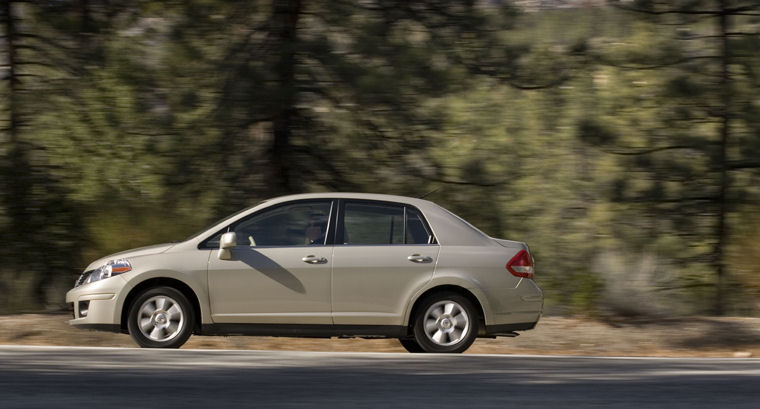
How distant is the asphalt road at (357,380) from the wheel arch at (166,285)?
866 millimetres

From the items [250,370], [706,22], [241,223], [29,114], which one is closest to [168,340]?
[241,223]

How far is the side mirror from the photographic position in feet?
34.1

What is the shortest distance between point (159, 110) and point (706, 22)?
27.4 feet

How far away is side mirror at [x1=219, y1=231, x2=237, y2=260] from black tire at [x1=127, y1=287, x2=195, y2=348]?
56 cm

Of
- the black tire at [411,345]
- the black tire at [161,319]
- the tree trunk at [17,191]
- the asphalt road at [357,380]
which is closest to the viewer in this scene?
the asphalt road at [357,380]

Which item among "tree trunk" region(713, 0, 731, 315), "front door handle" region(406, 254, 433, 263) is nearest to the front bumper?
"front door handle" region(406, 254, 433, 263)

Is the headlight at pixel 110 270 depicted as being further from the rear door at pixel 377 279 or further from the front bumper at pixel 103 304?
the rear door at pixel 377 279

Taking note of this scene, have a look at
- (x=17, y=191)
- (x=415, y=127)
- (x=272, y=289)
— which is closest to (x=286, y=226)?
(x=272, y=289)

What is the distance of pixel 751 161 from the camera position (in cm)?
1664

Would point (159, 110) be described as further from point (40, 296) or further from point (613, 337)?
point (613, 337)

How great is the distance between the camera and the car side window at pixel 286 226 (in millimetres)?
10750

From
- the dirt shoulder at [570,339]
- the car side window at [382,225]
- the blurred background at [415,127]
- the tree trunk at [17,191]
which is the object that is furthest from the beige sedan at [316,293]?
the tree trunk at [17,191]

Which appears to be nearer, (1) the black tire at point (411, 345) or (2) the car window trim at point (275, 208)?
(2) the car window trim at point (275, 208)

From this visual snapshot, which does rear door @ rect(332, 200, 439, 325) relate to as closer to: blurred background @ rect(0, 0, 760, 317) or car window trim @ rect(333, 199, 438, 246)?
car window trim @ rect(333, 199, 438, 246)
